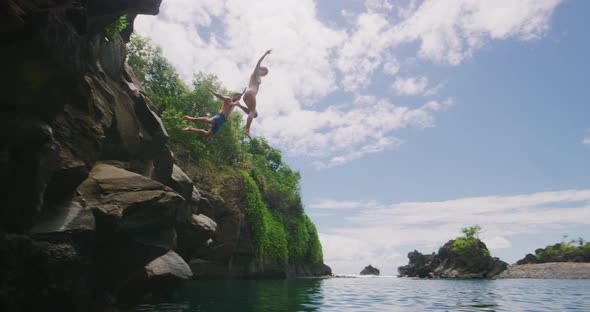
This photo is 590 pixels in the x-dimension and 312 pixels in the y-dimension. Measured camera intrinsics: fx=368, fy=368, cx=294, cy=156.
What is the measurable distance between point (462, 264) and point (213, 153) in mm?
58683

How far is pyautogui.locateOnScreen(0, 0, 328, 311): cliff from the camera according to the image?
8359mm

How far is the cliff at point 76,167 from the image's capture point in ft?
27.4

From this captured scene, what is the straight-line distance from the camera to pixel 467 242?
255 feet

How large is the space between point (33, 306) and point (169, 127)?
21.2 meters

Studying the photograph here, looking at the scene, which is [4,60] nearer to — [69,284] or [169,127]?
[69,284]

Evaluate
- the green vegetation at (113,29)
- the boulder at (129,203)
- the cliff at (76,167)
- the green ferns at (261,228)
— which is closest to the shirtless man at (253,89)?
the cliff at (76,167)

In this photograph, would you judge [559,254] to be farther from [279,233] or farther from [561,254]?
[279,233]

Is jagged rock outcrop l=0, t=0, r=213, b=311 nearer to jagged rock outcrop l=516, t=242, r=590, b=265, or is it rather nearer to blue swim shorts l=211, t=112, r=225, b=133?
blue swim shorts l=211, t=112, r=225, b=133

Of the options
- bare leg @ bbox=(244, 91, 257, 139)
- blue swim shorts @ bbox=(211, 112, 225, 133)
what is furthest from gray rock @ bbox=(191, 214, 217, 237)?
bare leg @ bbox=(244, 91, 257, 139)

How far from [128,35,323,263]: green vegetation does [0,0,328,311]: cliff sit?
15161 mm

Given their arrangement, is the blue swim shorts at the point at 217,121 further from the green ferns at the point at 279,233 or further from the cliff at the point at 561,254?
the cliff at the point at 561,254

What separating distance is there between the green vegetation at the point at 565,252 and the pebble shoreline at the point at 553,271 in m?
11.2

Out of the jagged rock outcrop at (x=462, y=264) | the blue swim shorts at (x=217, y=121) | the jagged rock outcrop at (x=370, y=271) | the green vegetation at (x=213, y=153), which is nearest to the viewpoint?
the blue swim shorts at (x=217, y=121)

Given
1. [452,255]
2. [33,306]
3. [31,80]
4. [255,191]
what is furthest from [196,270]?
[452,255]
